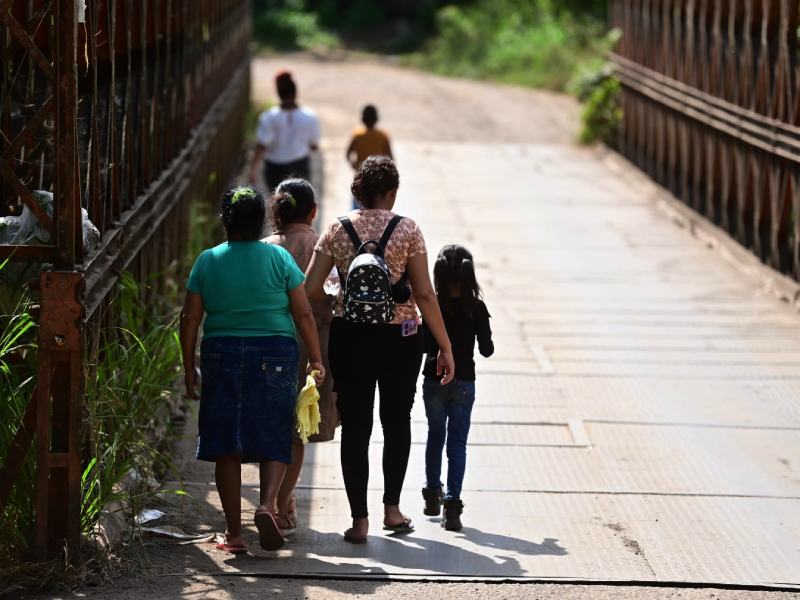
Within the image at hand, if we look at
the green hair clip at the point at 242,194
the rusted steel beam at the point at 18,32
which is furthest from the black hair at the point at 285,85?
the rusted steel beam at the point at 18,32

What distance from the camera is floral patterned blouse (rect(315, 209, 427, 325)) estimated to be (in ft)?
20.7

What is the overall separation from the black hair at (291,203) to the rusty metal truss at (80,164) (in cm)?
87

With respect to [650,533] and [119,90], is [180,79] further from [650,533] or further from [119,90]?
[650,533]

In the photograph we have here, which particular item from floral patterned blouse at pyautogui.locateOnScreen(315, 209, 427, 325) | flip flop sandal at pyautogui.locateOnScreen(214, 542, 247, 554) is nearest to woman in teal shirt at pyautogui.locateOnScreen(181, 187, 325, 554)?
flip flop sandal at pyautogui.locateOnScreen(214, 542, 247, 554)

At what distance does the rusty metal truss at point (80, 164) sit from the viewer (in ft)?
18.2

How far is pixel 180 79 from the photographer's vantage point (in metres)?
11.7

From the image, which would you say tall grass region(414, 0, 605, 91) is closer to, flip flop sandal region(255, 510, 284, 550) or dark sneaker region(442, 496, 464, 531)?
dark sneaker region(442, 496, 464, 531)

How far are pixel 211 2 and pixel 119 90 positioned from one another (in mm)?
7499

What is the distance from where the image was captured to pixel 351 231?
20.8 ft

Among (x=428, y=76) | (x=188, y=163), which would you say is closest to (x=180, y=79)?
(x=188, y=163)

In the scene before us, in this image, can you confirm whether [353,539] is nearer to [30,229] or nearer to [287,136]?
[30,229]

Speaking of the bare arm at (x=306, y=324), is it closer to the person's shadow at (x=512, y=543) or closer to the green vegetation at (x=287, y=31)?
the person's shadow at (x=512, y=543)

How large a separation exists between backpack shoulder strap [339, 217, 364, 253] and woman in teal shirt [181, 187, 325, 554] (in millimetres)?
334

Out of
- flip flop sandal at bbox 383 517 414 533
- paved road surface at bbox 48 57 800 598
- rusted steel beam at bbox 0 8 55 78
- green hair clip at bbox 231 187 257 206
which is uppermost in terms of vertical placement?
rusted steel beam at bbox 0 8 55 78
